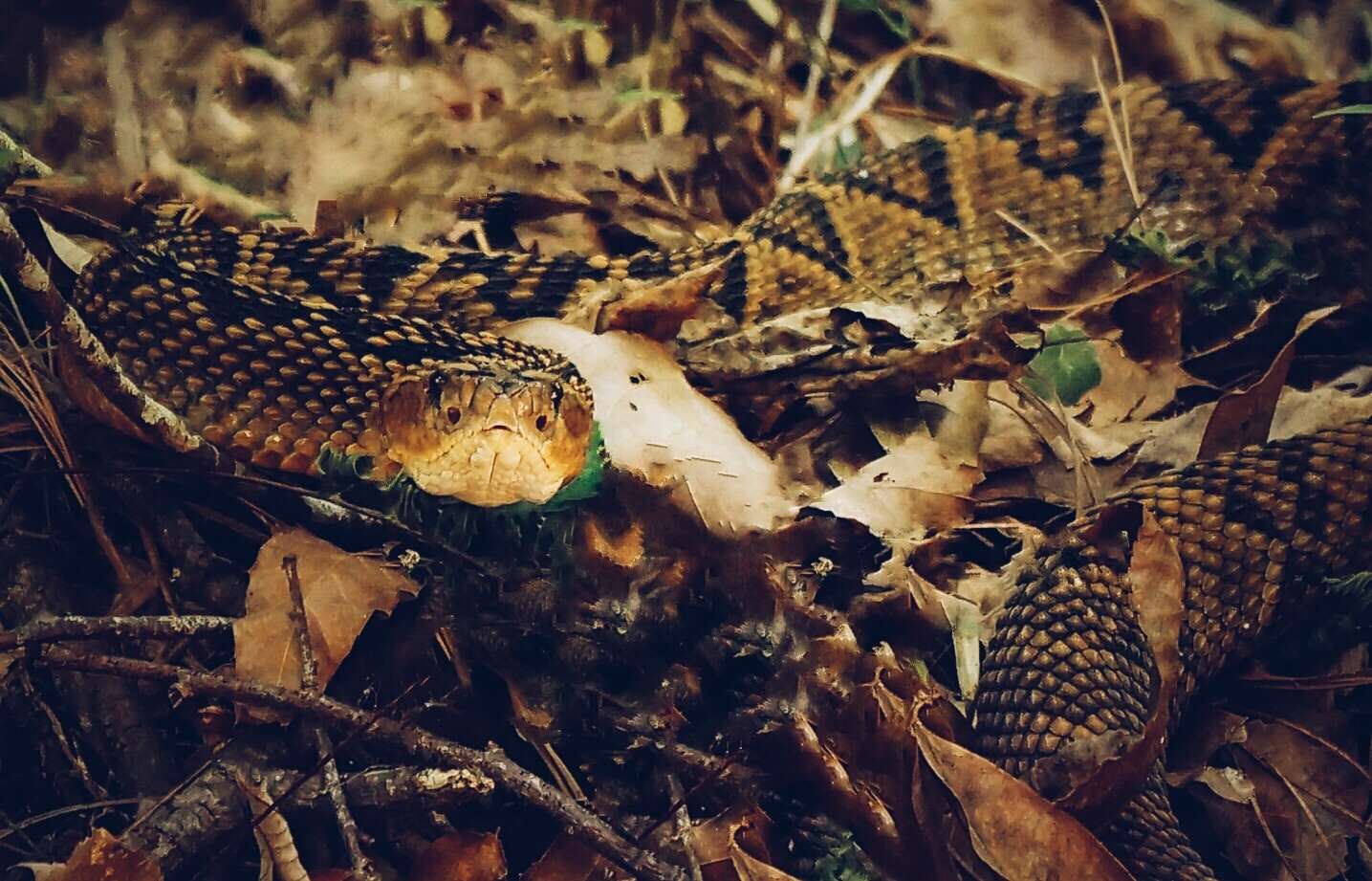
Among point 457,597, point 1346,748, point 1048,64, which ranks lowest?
point 1346,748

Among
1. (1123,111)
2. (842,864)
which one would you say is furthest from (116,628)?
(1123,111)

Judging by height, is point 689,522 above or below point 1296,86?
below

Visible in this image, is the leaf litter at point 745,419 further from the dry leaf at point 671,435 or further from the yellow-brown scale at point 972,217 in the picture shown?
the yellow-brown scale at point 972,217

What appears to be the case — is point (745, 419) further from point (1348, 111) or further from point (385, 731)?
point (1348, 111)

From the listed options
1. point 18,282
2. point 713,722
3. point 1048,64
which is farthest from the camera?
point 1048,64

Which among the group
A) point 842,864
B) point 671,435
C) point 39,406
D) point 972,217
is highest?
point 39,406

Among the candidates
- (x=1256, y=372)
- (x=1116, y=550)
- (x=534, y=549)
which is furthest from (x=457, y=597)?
(x=1256, y=372)

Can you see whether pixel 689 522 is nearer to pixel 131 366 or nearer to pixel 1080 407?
pixel 1080 407

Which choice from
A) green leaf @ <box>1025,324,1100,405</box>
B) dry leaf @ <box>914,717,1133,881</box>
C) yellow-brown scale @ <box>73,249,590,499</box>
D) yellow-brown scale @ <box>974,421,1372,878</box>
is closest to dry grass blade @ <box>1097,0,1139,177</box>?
green leaf @ <box>1025,324,1100,405</box>
